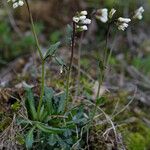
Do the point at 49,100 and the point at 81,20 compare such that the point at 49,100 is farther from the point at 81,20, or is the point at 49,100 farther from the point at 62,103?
the point at 81,20

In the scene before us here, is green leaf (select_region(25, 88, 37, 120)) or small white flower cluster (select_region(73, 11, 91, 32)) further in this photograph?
green leaf (select_region(25, 88, 37, 120))

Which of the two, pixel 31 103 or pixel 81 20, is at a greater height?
pixel 81 20

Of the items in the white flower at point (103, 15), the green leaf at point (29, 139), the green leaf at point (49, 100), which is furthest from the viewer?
the green leaf at point (49, 100)

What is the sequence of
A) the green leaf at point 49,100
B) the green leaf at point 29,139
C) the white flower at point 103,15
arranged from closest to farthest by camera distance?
the white flower at point 103,15
the green leaf at point 29,139
the green leaf at point 49,100

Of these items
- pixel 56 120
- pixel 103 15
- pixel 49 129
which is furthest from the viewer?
pixel 56 120

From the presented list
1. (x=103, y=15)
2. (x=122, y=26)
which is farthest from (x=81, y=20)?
(x=122, y=26)

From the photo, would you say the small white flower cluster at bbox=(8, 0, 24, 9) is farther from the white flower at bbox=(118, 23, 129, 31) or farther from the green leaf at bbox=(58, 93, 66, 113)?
the green leaf at bbox=(58, 93, 66, 113)

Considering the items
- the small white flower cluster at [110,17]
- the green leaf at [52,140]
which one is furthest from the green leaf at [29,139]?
the small white flower cluster at [110,17]

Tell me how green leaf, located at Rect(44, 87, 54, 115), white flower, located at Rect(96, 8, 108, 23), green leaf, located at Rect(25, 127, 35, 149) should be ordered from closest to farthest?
1. white flower, located at Rect(96, 8, 108, 23)
2. green leaf, located at Rect(25, 127, 35, 149)
3. green leaf, located at Rect(44, 87, 54, 115)

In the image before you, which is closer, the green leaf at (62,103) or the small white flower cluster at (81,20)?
the small white flower cluster at (81,20)

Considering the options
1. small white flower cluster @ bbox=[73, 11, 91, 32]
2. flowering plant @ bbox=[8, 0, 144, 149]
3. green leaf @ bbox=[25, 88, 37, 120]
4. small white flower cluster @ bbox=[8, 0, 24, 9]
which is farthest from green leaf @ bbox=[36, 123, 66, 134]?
small white flower cluster @ bbox=[8, 0, 24, 9]

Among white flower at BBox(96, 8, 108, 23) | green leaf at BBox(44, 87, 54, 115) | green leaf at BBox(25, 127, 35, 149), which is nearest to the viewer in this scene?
white flower at BBox(96, 8, 108, 23)

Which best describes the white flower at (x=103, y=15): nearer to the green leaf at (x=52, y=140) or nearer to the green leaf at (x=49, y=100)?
the green leaf at (x=49, y=100)
